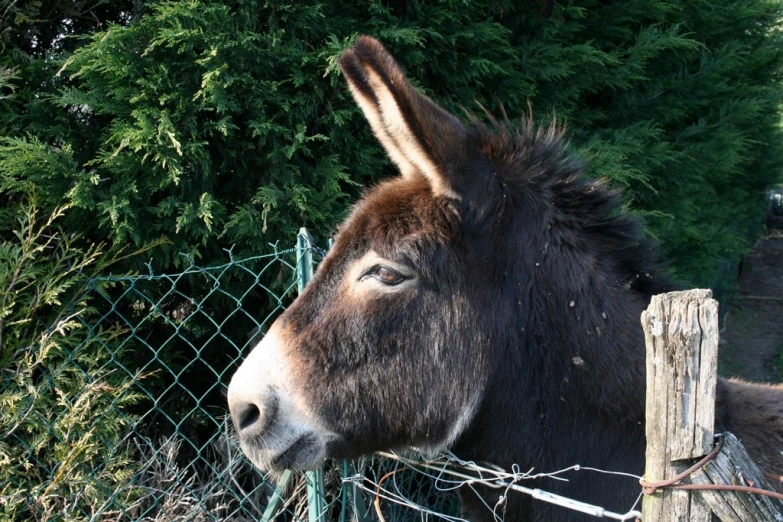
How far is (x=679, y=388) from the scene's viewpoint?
1.23m

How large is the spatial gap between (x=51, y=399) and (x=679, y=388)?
280cm

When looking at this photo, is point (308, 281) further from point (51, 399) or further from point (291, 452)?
point (51, 399)

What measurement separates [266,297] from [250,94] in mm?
1204

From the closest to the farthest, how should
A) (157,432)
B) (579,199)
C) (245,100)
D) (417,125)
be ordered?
(417,125)
(579,199)
(245,100)
(157,432)

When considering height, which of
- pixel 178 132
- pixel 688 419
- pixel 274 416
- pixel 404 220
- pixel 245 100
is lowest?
pixel 274 416

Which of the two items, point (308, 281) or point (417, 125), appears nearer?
point (417, 125)

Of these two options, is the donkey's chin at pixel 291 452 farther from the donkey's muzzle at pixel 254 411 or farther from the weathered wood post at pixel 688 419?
Result: the weathered wood post at pixel 688 419

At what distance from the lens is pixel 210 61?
3.16 metres

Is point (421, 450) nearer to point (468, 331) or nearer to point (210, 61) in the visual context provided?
point (468, 331)

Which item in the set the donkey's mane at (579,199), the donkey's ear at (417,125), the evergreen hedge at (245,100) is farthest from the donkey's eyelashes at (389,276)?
the evergreen hedge at (245,100)

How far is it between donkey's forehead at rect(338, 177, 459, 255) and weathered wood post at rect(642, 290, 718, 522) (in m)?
0.82

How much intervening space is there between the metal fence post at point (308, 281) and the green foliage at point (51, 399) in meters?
0.91

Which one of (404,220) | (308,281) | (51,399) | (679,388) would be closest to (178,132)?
(308,281)

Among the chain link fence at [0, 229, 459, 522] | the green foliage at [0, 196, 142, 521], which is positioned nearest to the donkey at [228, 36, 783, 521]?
the chain link fence at [0, 229, 459, 522]
